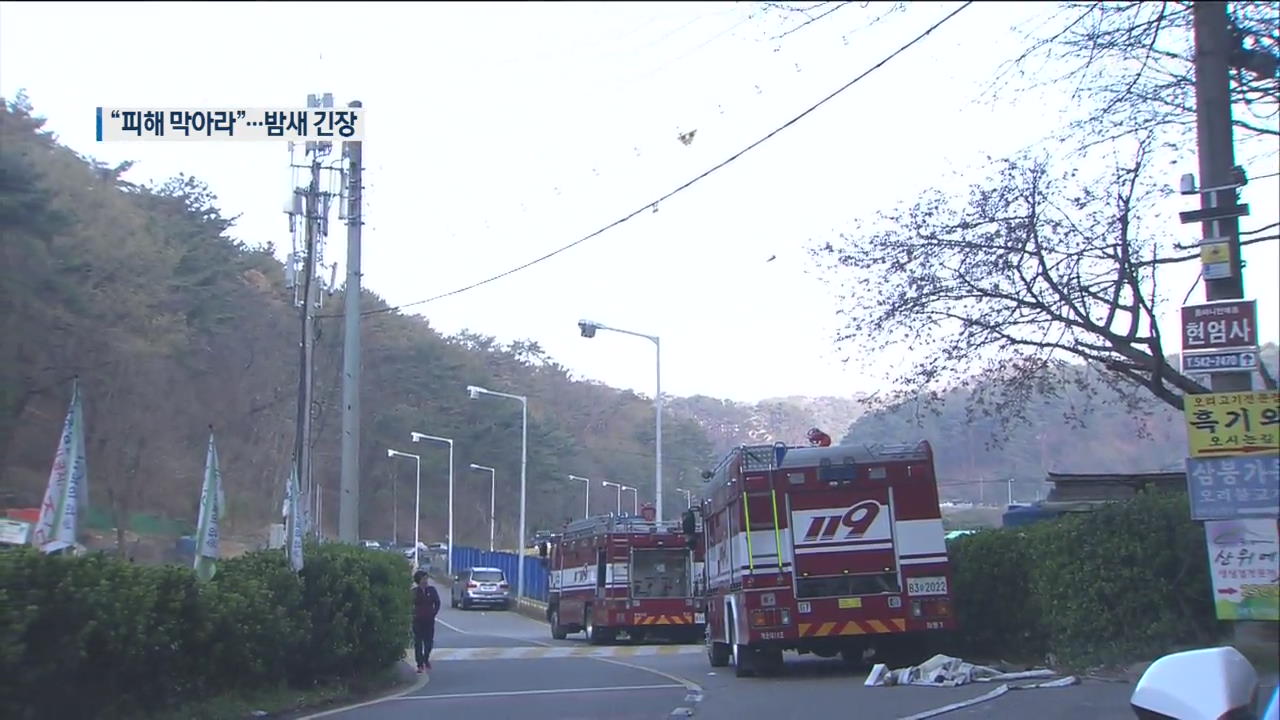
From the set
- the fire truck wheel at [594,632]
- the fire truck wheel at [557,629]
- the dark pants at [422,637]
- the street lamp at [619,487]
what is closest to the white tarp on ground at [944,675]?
the dark pants at [422,637]

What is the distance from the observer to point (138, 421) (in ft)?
130

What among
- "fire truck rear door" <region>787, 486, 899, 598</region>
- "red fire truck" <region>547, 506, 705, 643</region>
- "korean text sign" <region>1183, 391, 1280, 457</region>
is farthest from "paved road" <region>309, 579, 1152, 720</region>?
"red fire truck" <region>547, 506, 705, 643</region>

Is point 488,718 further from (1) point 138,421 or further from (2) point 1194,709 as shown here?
(1) point 138,421

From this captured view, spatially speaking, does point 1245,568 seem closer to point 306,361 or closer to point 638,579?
point 306,361

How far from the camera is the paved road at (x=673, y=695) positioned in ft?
42.1

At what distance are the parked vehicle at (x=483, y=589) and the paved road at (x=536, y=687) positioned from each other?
1904 centimetres

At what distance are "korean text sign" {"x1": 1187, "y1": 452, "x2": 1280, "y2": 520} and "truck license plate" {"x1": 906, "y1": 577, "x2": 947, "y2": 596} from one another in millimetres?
11017

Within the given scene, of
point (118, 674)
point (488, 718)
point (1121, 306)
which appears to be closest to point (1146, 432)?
point (1121, 306)

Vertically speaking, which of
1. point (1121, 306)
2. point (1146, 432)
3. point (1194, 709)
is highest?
point (1121, 306)

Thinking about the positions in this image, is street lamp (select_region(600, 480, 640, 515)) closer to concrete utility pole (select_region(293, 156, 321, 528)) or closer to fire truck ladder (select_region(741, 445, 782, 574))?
concrete utility pole (select_region(293, 156, 321, 528))

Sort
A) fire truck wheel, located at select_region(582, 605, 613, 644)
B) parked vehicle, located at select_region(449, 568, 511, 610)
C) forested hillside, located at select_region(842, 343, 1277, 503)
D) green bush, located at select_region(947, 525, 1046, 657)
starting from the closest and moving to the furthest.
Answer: green bush, located at select_region(947, 525, 1046, 657) < forested hillside, located at select_region(842, 343, 1277, 503) < fire truck wheel, located at select_region(582, 605, 613, 644) < parked vehicle, located at select_region(449, 568, 511, 610)

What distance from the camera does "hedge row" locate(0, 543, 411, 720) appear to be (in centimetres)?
1066

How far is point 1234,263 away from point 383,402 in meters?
55.2

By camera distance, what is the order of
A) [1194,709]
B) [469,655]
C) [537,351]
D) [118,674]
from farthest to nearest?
[537,351] < [469,655] < [118,674] < [1194,709]
